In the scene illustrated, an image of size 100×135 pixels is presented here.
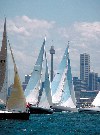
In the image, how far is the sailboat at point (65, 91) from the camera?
12962 centimetres

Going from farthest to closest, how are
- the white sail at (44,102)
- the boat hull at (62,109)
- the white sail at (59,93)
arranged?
the white sail at (59,93), the boat hull at (62,109), the white sail at (44,102)

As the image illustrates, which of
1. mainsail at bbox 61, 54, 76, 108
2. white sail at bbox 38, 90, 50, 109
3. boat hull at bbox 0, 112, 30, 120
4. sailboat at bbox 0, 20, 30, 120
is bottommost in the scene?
boat hull at bbox 0, 112, 30, 120

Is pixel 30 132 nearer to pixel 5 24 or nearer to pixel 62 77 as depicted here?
pixel 5 24

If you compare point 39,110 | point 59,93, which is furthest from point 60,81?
point 39,110

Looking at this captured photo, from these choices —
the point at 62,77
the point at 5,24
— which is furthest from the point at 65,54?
the point at 5,24

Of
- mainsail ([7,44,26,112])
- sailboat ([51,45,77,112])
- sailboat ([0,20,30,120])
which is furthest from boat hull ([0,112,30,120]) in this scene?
sailboat ([51,45,77,112])

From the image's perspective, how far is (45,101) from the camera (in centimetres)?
11725

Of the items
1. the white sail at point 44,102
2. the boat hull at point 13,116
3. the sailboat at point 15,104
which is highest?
the white sail at point 44,102

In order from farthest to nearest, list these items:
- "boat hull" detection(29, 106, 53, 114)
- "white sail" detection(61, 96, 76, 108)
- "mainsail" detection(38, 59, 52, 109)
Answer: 1. "white sail" detection(61, 96, 76, 108)
2. "mainsail" detection(38, 59, 52, 109)
3. "boat hull" detection(29, 106, 53, 114)

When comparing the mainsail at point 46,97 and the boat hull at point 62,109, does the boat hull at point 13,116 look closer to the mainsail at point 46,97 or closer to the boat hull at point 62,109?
the mainsail at point 46,97

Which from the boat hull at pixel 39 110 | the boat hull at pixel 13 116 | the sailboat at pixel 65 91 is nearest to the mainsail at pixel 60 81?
the sailboat at pixel 65 91

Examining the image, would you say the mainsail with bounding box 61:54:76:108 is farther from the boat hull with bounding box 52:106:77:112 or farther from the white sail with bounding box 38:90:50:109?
the white sail with bounding box 38:90:50:109

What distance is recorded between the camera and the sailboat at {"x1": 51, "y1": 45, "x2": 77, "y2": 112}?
5103 inches

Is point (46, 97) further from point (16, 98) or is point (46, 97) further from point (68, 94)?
point (16, 98)
